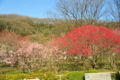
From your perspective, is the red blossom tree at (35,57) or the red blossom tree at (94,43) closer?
the red blossom tree at (94,43)

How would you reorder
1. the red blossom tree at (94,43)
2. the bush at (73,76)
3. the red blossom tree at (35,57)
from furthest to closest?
the red blossom tree at (35,57) → the red blossom tree at (94,43) → the bush at (73,76)

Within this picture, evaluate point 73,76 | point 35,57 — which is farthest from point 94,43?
point 35,57

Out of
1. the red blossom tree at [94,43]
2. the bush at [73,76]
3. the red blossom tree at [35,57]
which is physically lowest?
the bush at [73,76]

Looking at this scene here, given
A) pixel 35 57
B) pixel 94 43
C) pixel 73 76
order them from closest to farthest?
pixel 73 76, pixel 94 43, pixel 35 57

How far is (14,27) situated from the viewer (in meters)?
31.8

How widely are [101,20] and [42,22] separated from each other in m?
26.9

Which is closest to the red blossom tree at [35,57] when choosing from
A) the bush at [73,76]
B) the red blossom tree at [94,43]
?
the red blossom tree at [94,43]

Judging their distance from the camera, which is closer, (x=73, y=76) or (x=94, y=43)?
(x=73, y=76)

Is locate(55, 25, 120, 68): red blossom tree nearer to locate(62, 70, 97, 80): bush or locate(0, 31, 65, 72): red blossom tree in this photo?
locate(0, 31, 65, 72): red blossom tree

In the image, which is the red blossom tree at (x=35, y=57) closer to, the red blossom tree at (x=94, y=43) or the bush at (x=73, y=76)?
the red blossom tree at (x=94, y=43)

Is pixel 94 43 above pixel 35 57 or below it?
above

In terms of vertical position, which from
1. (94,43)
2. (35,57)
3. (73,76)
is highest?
(94,43)

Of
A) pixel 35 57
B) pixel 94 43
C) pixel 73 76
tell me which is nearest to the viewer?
pixel 73 76

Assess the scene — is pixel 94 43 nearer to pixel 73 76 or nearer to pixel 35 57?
pixel 73 76
